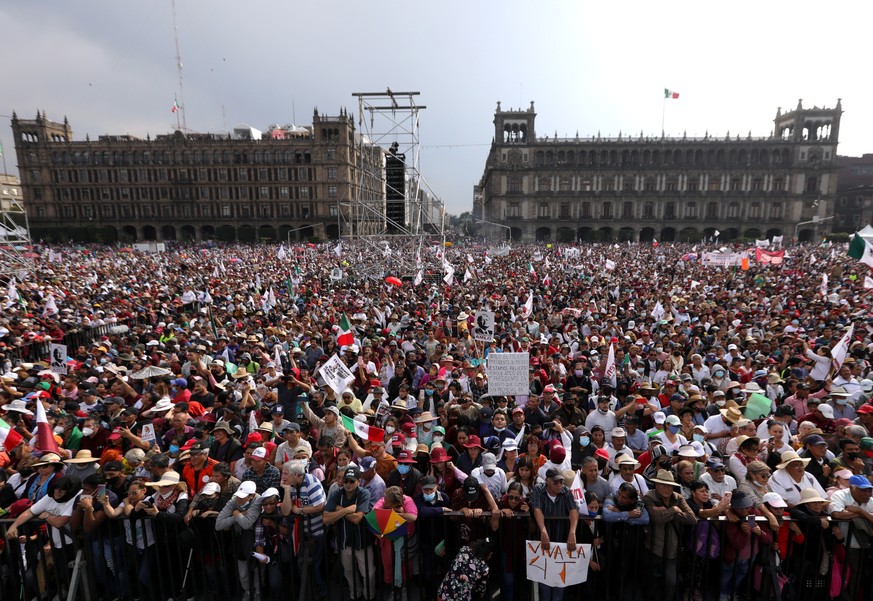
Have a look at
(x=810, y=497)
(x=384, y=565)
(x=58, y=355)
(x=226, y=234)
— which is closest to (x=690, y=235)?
(x=226, y=234)

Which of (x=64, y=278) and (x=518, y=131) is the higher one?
(x=518, y=131)

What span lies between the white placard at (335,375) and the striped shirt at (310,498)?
281cm

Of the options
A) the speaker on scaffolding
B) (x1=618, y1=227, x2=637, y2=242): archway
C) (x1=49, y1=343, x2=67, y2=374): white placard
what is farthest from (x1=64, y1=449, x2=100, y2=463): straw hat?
(x1=618, y1=227, x2=637, y2=242): archway

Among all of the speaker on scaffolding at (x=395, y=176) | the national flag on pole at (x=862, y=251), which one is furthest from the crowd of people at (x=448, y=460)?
the speaker on scaffolding at (x=395, y=176)

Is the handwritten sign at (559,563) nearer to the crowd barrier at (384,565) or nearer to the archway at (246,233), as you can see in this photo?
the crowd barrier at (384,565)

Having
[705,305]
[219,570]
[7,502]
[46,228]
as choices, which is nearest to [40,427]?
[7,502]

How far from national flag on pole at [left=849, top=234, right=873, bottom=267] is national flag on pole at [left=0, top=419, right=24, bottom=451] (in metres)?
17.9

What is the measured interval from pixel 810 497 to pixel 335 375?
5.85m

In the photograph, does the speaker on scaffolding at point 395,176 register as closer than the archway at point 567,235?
Yes

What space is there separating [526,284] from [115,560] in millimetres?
18236

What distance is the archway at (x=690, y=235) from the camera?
69250mm

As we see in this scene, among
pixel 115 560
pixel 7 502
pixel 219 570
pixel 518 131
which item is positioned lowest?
pixel 219 570

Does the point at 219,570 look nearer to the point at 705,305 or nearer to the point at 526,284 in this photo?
the point at 705,305

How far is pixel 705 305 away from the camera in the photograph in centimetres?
1550
